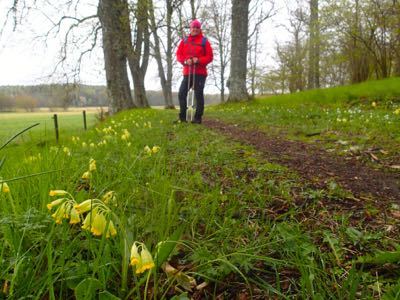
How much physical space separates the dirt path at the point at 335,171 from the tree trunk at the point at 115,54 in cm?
1139

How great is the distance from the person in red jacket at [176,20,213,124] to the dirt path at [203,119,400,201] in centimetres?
351

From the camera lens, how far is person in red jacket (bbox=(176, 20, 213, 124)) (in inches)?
285

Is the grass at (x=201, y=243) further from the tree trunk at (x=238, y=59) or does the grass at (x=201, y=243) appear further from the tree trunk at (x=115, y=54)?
the tree trunk at (x=238, y=59)

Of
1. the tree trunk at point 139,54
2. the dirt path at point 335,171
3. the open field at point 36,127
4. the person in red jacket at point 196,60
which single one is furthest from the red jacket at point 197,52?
the tree trunk at point 139,54

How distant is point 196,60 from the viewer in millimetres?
7156

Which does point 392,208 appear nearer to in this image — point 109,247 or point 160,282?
point 160,282

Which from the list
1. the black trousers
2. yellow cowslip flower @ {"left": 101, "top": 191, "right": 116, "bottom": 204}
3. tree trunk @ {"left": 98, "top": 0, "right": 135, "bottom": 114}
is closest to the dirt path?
yellow cowslip flower @ {"left": 101, "top": 191, "right": 116, "bottom": 204}

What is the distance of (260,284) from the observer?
113 centimetres

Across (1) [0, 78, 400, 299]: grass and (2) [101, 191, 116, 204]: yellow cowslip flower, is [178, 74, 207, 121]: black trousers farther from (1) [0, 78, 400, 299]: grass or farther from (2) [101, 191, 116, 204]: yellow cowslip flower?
(2) [101, 191, 116, 204]: yellow cowslip flower

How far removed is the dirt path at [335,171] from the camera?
2.24 m

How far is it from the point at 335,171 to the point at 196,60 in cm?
512

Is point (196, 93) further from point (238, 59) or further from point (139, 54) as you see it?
point (139, 54)

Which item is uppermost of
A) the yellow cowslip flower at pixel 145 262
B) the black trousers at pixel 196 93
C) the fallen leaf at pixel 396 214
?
the black trousers at pixel 196 93

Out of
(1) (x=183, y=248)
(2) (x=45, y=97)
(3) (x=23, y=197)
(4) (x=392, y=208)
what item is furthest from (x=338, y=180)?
(2) (x=45, y=97)
